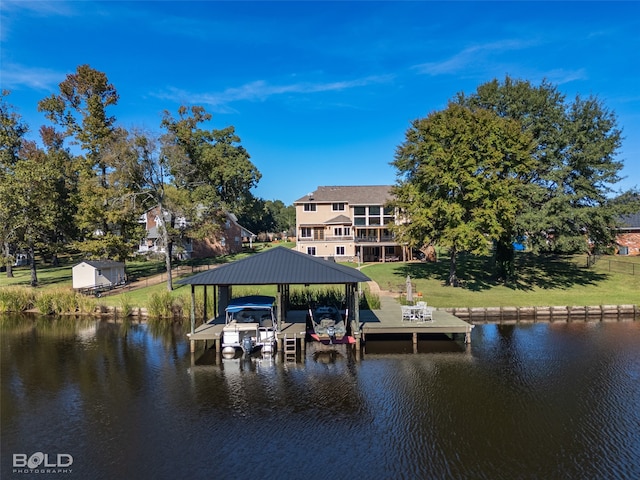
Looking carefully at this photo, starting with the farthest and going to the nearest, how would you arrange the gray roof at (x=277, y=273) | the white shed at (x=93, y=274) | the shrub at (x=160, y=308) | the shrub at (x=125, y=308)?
the white shed at (x=93, y=274)
the shrub at (x=125, y=308)
the shrub at (x=160, y=308)
the gray roof at (x=277, y=273)

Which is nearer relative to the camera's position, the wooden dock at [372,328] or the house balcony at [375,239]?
the wooden dock at [372,328]

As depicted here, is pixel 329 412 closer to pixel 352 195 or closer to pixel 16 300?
pixel 16 300

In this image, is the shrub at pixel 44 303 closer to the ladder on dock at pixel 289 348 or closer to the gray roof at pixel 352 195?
the ladder on dock at pixel 289 348

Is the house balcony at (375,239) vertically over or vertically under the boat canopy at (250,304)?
over

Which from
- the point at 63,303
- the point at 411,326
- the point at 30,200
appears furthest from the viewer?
the point at 30,200

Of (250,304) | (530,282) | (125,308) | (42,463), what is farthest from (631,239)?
(42,463)

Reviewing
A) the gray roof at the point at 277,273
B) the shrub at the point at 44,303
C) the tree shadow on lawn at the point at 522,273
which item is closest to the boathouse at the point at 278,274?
the gray roof at the point at 277,273

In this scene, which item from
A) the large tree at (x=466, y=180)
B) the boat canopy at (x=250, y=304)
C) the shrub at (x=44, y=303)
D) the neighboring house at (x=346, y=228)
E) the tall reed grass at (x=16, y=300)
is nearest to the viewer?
the boat canopy at (x=250, y=304)
